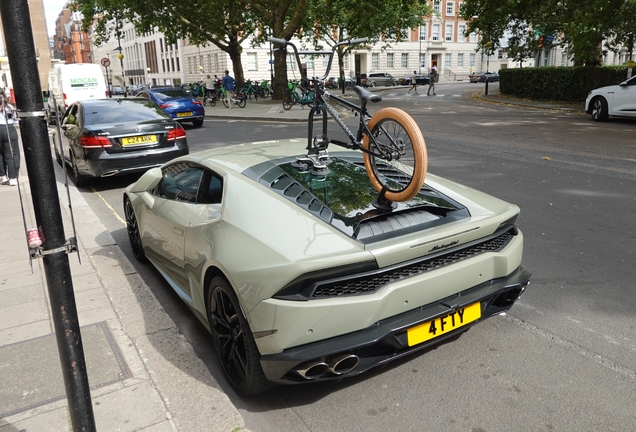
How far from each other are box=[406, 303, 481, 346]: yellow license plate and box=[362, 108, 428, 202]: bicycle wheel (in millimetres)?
749

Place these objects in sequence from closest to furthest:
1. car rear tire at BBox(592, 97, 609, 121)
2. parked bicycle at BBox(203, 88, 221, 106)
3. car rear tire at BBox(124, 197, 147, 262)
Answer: car rear tire at BBox(124, 197, 147, 262)
car rear tire at BBox(592, 97, 609, 121)
parked bicycle at BBox(203, 88, 221, 106)

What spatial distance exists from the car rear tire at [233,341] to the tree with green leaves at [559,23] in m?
17.5

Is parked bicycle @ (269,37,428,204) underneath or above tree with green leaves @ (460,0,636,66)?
underneath

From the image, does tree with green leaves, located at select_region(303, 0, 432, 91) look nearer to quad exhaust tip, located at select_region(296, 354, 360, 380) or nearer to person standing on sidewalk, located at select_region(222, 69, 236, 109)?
person standing on sidewalk, located at select_region(222, 69, 236, 109)

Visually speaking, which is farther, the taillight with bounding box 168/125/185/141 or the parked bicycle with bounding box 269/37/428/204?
the taillight with bounding box 168/125/185/141

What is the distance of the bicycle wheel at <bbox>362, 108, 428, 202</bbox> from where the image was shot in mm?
3264

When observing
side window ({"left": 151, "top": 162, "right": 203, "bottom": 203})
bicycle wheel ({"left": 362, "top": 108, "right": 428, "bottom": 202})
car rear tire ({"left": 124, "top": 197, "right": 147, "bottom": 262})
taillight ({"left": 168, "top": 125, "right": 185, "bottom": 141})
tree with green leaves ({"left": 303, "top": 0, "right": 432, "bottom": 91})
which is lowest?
car rear tire ({"left": 124, "top": 197, "right": 147, "bottom": 262})

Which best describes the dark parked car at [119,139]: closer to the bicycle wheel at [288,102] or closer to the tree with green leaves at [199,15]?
the bicycle wheel at [288,102]

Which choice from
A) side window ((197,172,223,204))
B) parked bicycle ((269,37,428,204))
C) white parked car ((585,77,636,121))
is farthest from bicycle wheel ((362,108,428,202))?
white parked car ((585,77,636,121))

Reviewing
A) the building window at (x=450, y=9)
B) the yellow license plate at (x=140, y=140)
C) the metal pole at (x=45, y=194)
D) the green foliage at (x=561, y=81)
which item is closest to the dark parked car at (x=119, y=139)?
the yellow license plate at (x=140, y=140)

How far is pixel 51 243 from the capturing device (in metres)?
2.11

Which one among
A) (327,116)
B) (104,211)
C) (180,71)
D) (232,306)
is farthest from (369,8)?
(180,71)

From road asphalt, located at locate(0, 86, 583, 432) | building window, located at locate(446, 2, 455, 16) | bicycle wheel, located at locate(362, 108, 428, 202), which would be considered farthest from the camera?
building window, located at locate(446, 2, 455, 16)

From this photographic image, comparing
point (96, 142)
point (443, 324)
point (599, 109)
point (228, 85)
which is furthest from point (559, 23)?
point (443, 324)
